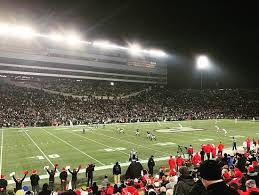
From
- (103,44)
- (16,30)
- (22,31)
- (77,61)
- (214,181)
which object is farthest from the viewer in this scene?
(103,44)

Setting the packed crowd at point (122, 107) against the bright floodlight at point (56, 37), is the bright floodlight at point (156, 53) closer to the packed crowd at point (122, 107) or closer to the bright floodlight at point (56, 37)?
the packed crowd at point (122, 107)

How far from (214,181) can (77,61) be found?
85124 millimetres

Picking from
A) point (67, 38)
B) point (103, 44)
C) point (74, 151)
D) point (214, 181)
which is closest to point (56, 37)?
point (67, 38)

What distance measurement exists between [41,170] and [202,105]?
2716 inches

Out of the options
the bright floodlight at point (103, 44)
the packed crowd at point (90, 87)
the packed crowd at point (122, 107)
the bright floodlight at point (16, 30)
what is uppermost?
the bright floodlight at point (103, 44)

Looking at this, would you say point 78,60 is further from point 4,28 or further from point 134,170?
point 134,170

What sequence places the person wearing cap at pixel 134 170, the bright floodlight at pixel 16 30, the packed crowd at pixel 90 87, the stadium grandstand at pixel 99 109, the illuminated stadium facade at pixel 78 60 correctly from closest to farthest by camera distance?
the person wearing cap at pixel 134 170 → the stadium grandstand at pixel 99 109 → the bright floodlight at pixel 16 30 → the packed crowd at pixel 90 87 → the illuminated stadium facade at pixel 78 60

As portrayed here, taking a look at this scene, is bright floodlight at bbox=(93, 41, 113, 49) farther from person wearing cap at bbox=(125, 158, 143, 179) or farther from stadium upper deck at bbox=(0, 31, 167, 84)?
person wearing cap at bbox=(125, 158, 143, 179)

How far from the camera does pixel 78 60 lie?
85.9 m

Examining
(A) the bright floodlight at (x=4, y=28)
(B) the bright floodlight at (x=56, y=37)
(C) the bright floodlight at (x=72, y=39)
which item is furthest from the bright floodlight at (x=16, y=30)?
(C) the bright floodlight at (x=72, y=39)

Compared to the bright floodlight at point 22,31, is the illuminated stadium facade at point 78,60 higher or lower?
lower

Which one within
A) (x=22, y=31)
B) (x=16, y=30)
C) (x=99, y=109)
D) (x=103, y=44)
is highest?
(x=103, y=44)

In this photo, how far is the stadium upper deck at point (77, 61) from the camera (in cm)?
7375

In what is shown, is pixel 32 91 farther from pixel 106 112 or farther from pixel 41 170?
pixel 41 170
